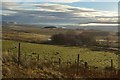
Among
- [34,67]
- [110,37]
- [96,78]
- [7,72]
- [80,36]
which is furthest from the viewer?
[110,37]

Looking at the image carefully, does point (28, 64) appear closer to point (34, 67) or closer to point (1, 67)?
point (34, 67)

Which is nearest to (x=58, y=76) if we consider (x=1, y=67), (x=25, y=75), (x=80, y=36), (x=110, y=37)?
(x=25, y=75)

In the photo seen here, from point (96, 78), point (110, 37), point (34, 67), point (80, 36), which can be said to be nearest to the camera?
point (96, 78)

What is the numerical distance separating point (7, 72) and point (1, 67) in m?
0.50

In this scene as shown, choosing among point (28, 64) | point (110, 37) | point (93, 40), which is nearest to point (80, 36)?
point (93, 40)

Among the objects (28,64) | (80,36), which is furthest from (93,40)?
(28,64)

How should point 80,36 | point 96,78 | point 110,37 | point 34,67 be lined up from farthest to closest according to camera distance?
point 110,37
point 80,36
point 34,67
point 96,78

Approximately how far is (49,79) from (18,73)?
1.19 metres

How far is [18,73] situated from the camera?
41.9 ft

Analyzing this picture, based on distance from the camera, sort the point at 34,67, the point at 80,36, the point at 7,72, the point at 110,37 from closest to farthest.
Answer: the point at 7,72 < the point at 34,67 < the point at 80,36 < the point at 110,37

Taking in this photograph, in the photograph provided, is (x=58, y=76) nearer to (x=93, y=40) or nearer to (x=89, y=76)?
(x=89, y=76)

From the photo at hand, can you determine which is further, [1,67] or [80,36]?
[80,36]

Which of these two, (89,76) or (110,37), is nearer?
(89,76)

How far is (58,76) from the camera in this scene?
42.4ft
